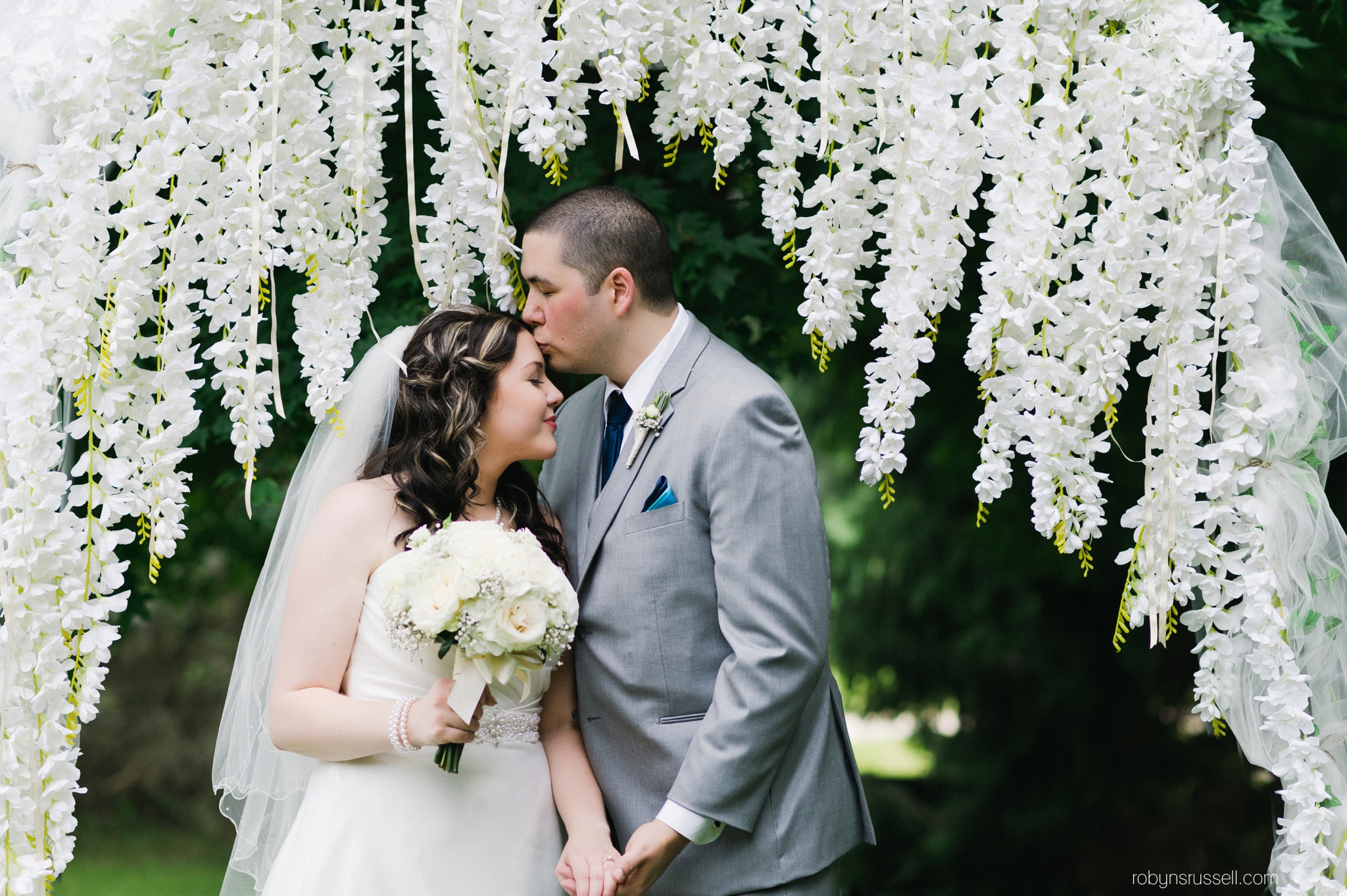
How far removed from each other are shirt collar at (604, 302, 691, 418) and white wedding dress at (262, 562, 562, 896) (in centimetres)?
67

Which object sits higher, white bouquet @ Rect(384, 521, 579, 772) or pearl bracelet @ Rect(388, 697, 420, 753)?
white bouquet @ Rect(384, 521, 579, 772)

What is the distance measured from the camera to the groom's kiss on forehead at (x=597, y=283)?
2.41 meters

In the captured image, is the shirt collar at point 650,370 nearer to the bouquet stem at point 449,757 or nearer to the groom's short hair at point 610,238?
the groom's short hair at point 610,238

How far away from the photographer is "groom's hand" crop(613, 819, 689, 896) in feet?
7.00

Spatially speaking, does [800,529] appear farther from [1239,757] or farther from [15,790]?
[1239,757]

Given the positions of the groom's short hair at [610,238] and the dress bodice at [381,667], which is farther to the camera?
the groom's short hair at [610,238]

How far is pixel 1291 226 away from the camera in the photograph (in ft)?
7.20

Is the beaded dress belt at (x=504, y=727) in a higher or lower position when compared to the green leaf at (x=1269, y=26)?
lower

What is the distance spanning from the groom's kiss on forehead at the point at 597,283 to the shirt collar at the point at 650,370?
15 millimetres

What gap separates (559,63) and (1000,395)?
1099 millimetres

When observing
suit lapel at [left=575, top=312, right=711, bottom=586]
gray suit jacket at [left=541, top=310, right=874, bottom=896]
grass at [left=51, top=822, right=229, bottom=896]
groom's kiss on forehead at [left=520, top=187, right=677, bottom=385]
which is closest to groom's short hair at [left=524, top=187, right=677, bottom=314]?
groom's kiss on forehead at [left=520, top=187, right=677, bottom=385]

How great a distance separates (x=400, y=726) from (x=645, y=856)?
562 mm

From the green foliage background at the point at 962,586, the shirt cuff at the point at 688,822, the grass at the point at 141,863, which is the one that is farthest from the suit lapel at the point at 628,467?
the grass at the point at 141,863

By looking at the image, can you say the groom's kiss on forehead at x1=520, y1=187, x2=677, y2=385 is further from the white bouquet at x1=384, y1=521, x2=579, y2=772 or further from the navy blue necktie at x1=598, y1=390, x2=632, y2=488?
the white bouquet at x1=384, y1=521, x2=579, y2=772
